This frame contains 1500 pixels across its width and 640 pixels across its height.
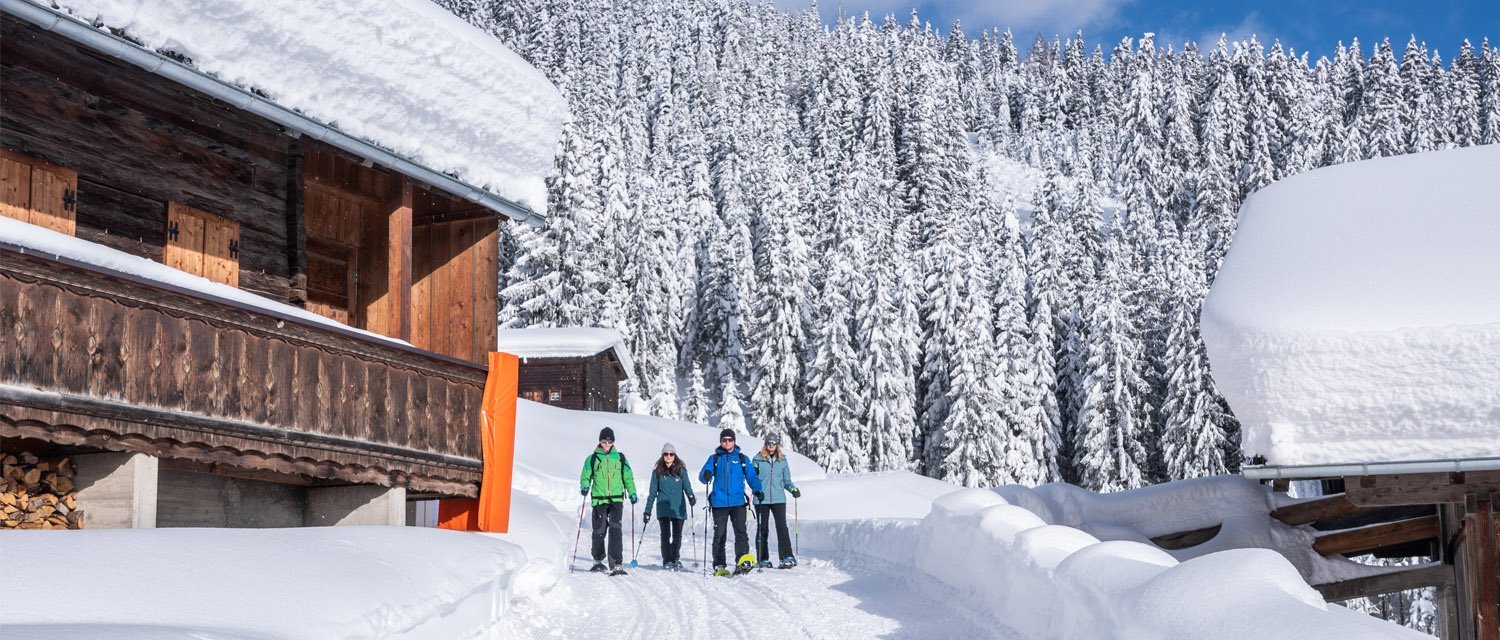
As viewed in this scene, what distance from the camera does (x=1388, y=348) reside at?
27.2ft

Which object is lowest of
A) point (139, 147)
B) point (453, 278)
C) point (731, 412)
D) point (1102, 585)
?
point (1102, 585)

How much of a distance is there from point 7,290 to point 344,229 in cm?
691

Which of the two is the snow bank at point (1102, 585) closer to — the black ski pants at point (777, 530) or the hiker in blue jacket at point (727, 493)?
the black ski pants at point (777, 530)

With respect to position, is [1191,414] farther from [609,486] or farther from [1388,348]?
[1388,348]

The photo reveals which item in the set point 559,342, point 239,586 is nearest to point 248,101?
point 239,586

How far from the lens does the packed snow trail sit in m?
9.45

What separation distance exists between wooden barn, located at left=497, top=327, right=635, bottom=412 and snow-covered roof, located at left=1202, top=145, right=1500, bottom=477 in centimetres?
3202

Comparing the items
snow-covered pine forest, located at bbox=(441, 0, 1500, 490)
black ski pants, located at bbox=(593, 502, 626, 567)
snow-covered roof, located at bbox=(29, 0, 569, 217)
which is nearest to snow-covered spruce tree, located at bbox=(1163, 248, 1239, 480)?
snow-covered pine forest, located at bbox=(441, 0, 1500, 490)

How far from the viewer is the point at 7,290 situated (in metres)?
7.12

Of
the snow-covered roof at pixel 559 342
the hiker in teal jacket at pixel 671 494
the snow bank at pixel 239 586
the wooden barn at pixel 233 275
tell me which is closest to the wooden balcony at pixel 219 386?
the wooden barn at pixel 233 275

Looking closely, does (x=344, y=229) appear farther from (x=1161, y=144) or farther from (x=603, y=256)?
(x=1161, y=144)

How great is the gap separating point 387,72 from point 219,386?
365cm

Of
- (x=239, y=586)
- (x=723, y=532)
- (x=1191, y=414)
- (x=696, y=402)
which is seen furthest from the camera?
(x=696, y=402)

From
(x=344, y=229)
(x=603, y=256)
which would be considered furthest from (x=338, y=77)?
(x=603, y=256)
